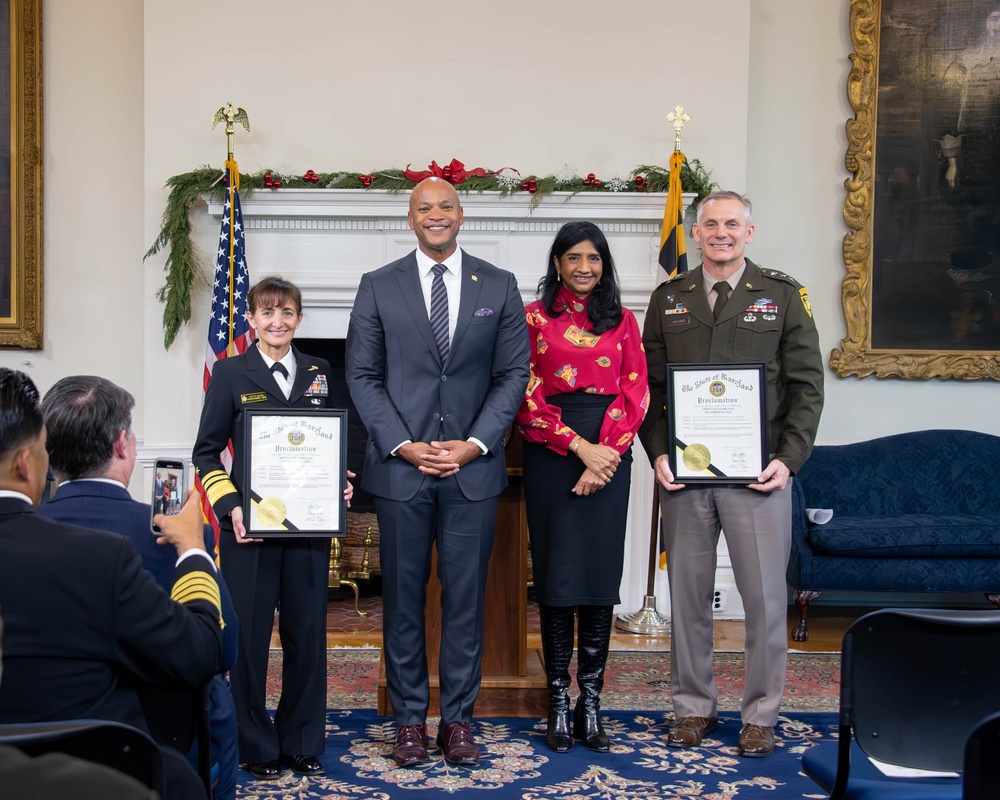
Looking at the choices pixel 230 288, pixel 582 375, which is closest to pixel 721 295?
pixel 582 375

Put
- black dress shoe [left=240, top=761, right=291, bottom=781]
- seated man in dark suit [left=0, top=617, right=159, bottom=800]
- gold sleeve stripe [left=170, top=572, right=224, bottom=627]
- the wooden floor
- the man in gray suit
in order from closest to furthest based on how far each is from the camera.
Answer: seated man in dark suit [left=0, top=617, right=159, bottom=800] < gold sleeve stripe [left=170, top=572, right=224, bottom=627] < black dress shoe [left=240, top=761, right=291, bottom=781] < the man in gray suit < the wooden floor

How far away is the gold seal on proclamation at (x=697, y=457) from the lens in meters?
3.49

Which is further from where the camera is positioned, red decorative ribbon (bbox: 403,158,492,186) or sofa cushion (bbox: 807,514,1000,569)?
red decorative ribbon (bbox: 403,158,492,186)

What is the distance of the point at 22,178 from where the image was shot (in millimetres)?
5820

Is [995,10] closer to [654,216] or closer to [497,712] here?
[654,216]

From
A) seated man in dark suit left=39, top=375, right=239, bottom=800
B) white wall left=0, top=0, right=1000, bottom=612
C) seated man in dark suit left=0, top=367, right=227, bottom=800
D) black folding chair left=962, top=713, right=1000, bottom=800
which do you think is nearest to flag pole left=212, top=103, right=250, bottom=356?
white wall left=0, top=0, right=1000, bottom=612

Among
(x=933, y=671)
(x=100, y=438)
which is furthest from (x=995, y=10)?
(x=100, y=438)

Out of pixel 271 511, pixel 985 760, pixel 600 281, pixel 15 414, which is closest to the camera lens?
pixel 985 760

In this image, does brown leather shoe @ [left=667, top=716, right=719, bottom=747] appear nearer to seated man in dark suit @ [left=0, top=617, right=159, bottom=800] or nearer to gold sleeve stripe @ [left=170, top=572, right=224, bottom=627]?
gold sleeve stripe @ [left=170, top=572, right=224, bottom=627]

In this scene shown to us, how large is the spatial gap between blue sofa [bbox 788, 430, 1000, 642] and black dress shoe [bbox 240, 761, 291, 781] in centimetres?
298

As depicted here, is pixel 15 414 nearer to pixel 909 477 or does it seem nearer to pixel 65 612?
pixel 65 612

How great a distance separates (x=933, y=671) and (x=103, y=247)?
516 centimetres

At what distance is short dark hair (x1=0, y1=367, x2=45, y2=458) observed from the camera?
5.55 ft

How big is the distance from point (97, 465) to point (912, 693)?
5.37ft
